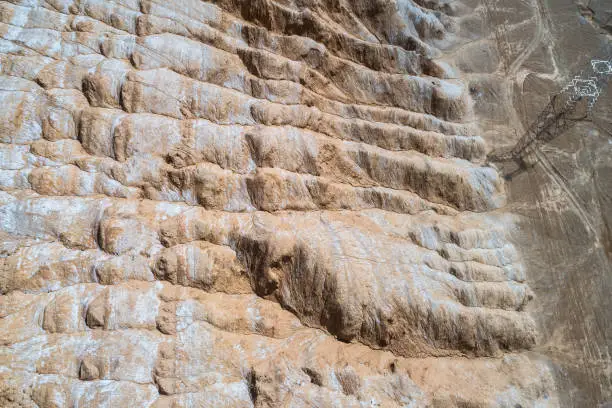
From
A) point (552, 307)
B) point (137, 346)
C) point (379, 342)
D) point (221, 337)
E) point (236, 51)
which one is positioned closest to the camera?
point (137, 346)

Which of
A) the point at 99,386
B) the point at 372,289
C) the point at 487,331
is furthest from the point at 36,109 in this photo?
the point at 487,331

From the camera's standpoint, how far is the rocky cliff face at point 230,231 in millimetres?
11781

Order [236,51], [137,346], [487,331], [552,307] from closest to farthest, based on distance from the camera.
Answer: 1. [137,346]
2. [487,331]
3. [552,307]
4. [236,51]

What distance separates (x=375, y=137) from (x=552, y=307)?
37.0ft

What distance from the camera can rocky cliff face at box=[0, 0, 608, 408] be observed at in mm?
11781

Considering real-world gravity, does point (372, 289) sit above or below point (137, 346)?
above

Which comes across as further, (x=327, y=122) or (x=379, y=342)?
(x=327, y=122)

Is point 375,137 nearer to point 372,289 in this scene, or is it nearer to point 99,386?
point 372,289

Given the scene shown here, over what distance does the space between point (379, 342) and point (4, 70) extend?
17889 millimetres

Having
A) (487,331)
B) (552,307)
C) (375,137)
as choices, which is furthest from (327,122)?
(552,307)

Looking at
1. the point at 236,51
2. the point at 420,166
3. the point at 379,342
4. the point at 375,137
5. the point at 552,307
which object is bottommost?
the point at 379,342

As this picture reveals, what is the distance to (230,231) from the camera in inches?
563

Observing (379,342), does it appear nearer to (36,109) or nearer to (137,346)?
(137,346)

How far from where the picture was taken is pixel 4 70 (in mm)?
14516
